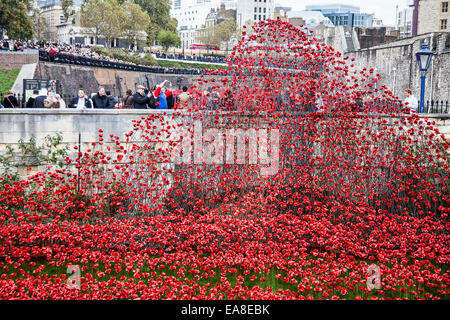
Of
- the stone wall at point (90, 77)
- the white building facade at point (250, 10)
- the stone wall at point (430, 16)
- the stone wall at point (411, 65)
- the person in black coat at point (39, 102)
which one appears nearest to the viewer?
the person in black coat at point (39, 102)

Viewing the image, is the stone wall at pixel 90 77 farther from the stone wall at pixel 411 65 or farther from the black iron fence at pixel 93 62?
the stone wall at pixel 411 65

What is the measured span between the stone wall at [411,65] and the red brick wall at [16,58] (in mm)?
23084

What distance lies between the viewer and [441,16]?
48750 mm

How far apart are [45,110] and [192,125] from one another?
324 centimetres

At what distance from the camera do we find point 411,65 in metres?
35.6

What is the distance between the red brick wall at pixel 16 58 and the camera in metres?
34.2

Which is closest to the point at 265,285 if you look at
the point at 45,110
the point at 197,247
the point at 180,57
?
the point at 197,247

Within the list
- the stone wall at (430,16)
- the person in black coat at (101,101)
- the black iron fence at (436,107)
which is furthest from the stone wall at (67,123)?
the stone wall at (430,16)

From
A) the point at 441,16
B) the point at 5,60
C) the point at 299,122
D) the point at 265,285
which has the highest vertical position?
the point at 441,16

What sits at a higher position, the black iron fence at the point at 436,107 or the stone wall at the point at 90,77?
the stone wall at the point at 90,77

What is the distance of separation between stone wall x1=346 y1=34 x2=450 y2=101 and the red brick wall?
23.1 m

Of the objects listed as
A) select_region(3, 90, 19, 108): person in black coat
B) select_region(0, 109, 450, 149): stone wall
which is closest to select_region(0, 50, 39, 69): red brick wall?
select_region(3, 90, 19, 108): person in black coat

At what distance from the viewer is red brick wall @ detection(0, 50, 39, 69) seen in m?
34.2
